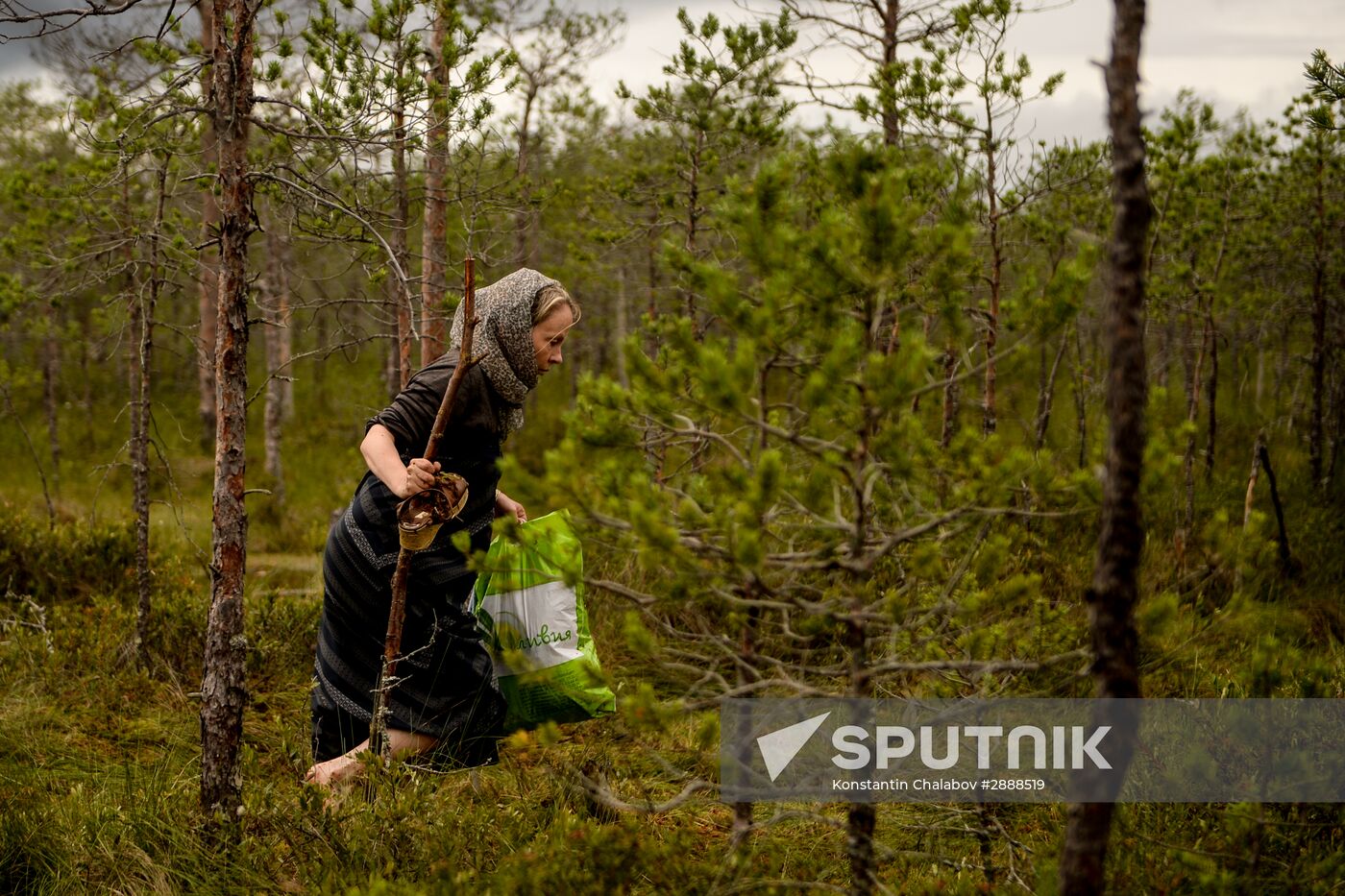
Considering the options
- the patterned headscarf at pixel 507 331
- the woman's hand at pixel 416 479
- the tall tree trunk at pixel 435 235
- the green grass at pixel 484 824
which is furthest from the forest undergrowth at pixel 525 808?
the tall tree trunk at pixel 435 235

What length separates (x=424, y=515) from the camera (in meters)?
3.05

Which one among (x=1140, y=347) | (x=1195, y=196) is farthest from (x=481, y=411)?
(x=1195, y=196)

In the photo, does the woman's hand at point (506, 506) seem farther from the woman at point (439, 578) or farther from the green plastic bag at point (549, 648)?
the woman at point (439, 578)

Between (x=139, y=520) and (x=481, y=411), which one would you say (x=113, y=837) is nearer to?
(x=481, y=411)

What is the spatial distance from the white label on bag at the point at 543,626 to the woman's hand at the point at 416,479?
35.7 inches

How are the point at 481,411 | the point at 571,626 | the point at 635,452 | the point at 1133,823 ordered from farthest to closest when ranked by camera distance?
the point at 571,626 → the point at 481,411 → the point at 1133,823 → the point at 635,452

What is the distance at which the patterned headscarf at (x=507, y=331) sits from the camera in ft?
10.9

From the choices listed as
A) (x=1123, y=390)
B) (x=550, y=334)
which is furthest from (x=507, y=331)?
(x=1123, y=390)

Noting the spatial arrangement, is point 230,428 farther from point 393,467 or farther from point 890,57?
point 890,57

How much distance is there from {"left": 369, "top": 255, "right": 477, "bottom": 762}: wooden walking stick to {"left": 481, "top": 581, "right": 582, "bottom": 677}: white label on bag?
588 mm

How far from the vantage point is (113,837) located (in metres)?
3.04

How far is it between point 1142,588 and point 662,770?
377 centimetres
